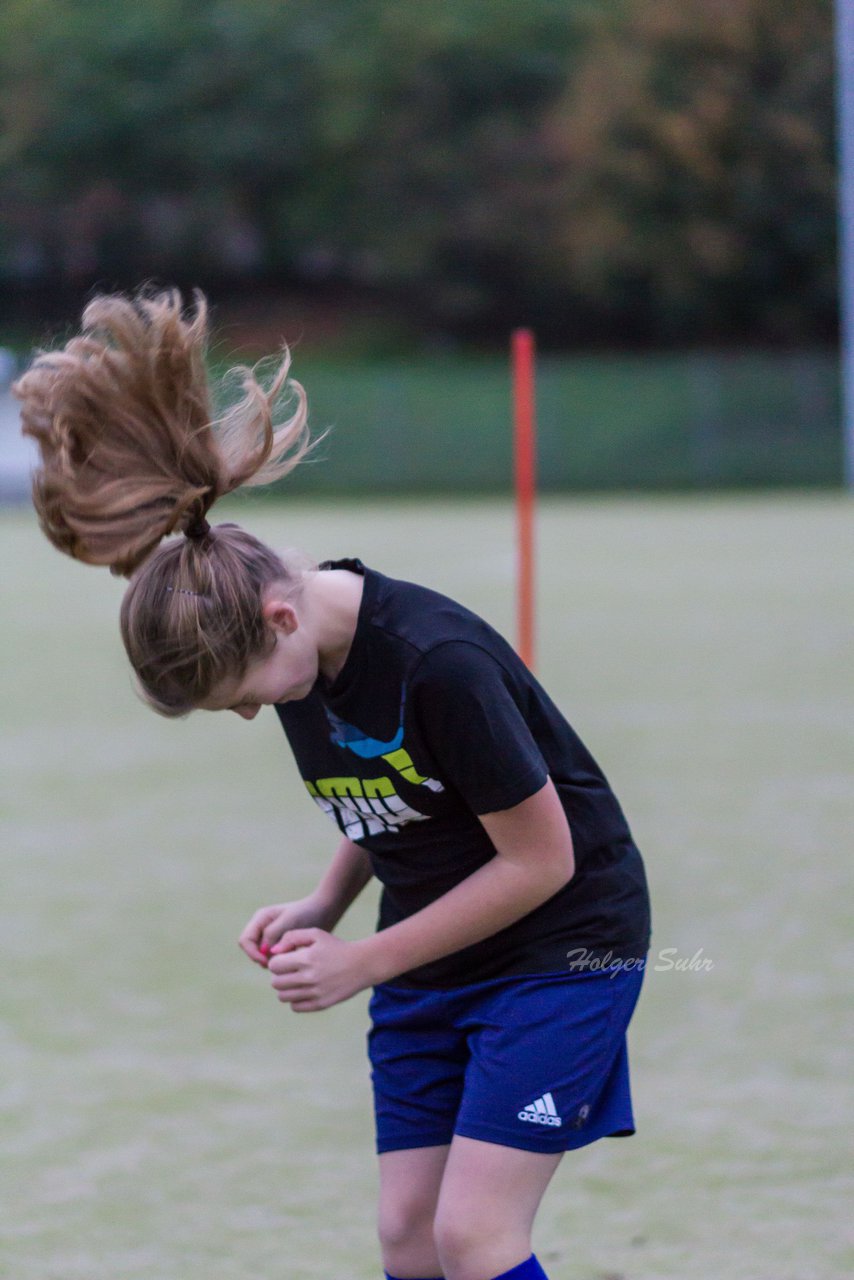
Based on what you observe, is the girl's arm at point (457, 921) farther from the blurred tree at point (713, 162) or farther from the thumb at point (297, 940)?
the blurred tree at point (713, 162)

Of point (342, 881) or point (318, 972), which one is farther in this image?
point (342, 881)

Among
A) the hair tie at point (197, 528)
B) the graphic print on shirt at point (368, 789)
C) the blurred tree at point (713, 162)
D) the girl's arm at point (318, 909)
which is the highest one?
the blurred tree at point (713, 162)

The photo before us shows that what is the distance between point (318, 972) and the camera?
2.32m

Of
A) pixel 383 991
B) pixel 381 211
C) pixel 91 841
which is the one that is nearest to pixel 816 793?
pixel 91 841

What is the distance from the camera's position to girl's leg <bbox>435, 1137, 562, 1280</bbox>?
2.30 metres

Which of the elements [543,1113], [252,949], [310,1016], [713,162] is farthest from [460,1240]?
[713,162]

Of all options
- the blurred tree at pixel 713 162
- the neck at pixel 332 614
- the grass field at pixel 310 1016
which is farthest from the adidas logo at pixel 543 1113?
the blurred tree at pixel 713 162

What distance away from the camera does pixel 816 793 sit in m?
6.54

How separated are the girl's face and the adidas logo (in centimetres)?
65

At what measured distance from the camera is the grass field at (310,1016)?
3213mm

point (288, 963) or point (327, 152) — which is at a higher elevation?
point (327, 152)

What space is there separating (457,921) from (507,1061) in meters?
0.21

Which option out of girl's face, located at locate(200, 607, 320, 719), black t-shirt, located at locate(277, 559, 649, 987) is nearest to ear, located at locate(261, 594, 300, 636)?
girl's face, located at locate(200, 607, 320, 719)

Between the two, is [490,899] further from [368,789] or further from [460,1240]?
[460,1240]
